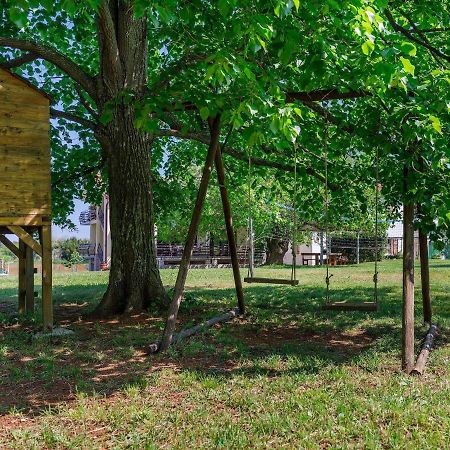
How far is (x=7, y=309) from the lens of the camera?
1055cm

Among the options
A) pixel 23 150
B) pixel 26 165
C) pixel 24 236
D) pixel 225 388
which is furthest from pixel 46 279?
pixel 225 388

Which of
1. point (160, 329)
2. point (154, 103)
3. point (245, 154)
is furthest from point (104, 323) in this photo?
point (245, 154)

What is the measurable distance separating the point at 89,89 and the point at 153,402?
596cm

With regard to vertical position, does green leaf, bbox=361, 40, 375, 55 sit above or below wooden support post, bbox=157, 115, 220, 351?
above

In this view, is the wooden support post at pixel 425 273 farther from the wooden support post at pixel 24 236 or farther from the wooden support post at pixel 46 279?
the wooden support post at pixel 24 236

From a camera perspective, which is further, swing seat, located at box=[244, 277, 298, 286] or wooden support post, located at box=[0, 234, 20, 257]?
wooden support post, located at box=[0, 234, 20, 257]

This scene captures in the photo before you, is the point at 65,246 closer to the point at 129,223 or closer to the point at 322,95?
the point at 129,223

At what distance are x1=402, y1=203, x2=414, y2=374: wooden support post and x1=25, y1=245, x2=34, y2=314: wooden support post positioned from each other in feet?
21.4

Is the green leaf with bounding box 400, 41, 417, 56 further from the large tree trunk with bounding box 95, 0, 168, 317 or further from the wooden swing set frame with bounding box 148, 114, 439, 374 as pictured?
the large tree trunk with bounding box 95, 0, 168, 317

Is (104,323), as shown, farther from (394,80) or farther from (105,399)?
(394,80)

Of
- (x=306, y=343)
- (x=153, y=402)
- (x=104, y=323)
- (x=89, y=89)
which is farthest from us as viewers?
(x=89, y=89)

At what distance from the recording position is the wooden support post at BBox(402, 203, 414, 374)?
527 centimetres

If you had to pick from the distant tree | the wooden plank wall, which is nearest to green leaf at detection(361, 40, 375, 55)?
the wooden plank wall

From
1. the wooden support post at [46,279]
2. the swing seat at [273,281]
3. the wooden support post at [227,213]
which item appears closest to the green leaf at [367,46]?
the swing seat at [273,281]
